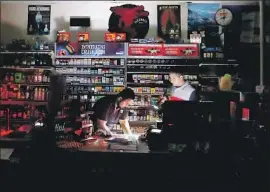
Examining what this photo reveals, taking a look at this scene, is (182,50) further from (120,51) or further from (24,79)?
(24,79)

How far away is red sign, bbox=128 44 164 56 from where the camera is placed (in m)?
4.92

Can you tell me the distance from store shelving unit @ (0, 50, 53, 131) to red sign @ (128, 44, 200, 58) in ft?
4.58

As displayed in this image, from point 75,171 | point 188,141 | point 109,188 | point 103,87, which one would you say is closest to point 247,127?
point 188,141

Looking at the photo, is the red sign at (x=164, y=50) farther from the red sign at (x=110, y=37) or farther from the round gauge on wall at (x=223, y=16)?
the round gauge on wall at (x=223, y=16)

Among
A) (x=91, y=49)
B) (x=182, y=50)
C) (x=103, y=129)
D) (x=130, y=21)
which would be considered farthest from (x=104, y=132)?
(x=130, y=21)

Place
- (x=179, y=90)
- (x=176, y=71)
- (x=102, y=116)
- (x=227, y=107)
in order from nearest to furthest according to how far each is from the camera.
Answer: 1. (x=227, y=107)
2. (x=102, y=116)
3. (x=179, y=90)
4. (x=176, y=71)

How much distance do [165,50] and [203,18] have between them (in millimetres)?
939

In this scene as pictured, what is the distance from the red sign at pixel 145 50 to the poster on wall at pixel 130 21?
9.2 inches

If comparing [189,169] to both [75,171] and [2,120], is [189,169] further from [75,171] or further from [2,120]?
[2,120]

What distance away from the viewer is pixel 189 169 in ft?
8.25

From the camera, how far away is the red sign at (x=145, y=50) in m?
4.92

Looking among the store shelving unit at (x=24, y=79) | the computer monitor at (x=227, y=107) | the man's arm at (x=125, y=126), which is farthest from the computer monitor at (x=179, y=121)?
the store shelving unit at (x=24, y=79)

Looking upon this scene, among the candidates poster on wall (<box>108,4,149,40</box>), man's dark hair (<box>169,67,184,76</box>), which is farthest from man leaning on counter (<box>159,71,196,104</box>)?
poster on wall (<box>108,4,149,40</box>)

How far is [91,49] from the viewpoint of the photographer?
4922 millimetres
